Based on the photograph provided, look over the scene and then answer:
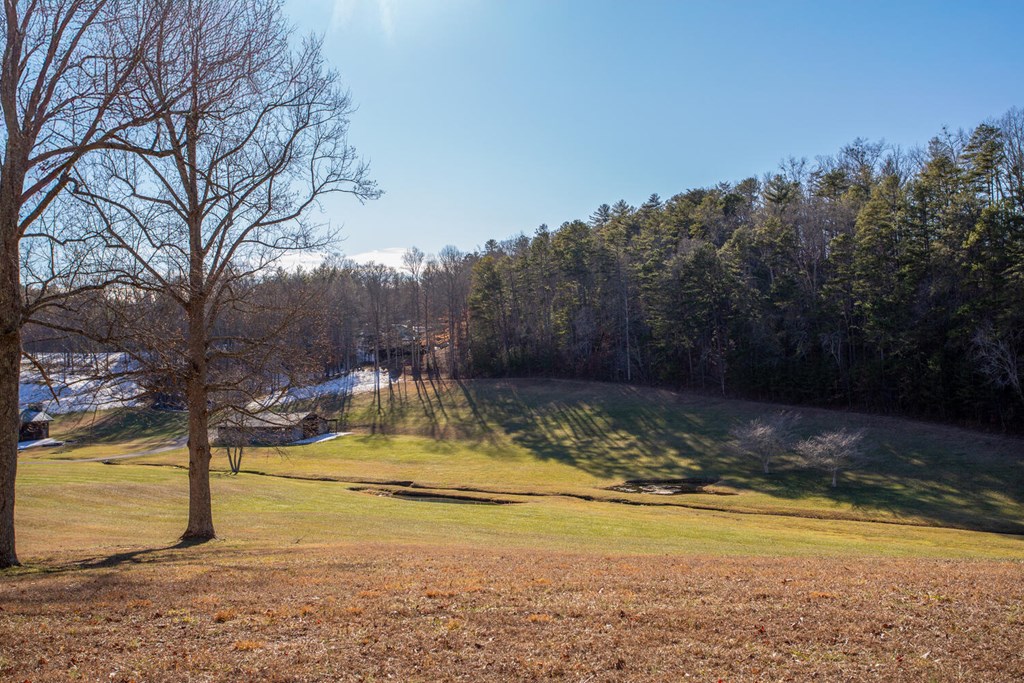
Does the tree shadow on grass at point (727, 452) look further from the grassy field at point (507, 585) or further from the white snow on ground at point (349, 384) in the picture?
the white snow on ground at point (349, 384)

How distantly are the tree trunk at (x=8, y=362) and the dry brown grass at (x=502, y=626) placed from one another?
1.47 metres

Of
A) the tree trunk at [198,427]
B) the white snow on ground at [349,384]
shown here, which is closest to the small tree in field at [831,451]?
the tree trunk at [198,427]

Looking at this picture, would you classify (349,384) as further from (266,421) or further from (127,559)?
(127,559)

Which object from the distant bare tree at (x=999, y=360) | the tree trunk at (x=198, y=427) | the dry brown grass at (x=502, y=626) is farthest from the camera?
the distant bare tree at (x=999, y=360)

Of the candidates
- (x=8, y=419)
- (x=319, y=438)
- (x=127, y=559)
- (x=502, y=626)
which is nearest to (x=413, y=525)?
(x=127, y=559)

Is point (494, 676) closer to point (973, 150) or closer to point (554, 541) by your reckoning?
point (554, 541)

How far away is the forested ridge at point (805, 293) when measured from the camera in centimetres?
4950

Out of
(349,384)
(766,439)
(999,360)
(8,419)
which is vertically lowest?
A: (766,439)

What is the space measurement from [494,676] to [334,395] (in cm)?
7659

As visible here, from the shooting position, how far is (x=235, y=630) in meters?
7.50

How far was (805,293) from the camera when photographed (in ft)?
205

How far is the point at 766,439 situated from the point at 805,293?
22102 mm

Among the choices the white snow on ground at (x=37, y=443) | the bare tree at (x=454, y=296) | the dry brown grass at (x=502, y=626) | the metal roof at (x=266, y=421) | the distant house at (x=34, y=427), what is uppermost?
the bare tree at (x=454, y=296)

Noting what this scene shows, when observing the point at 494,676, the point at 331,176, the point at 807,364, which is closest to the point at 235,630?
the point at 494,676
